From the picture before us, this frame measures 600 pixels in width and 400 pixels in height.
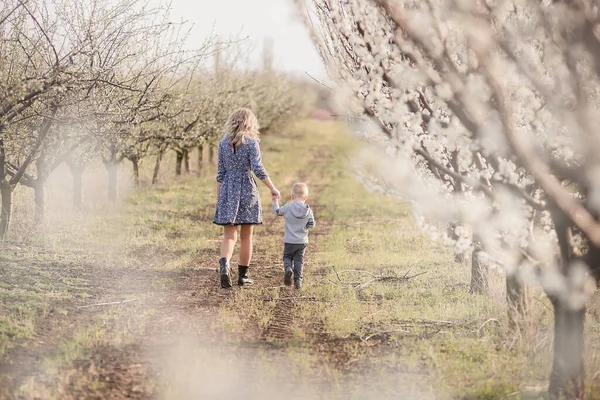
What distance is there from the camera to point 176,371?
15.3 ft

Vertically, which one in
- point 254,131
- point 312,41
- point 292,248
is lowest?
point 292,248

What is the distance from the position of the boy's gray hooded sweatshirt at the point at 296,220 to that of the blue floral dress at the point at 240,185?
34 centimetres

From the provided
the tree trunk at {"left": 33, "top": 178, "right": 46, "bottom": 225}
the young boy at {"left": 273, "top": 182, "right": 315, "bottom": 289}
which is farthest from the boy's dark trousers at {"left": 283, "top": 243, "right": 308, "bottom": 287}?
the tree trunk at {"left": 33, "top": 178, "right": 46, "bottom": 225}

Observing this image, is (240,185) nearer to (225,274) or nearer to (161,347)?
(225,274)

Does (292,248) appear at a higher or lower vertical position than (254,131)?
lower

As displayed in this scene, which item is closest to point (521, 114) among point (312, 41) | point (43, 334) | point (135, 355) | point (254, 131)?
point (312, 41)

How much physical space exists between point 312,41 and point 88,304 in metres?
3.50

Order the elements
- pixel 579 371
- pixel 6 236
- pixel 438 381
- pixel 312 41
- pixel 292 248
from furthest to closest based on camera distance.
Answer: pixel 6 236
pixel 292 248
pixel 312 41
pixel 438 381
pixel 579 371

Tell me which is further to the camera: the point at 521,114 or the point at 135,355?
the point at 521,114

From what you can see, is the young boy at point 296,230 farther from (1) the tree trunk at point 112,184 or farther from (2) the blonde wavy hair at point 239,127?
(1) the tree trunk at point 112,184

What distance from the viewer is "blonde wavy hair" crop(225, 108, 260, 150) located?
7.44 meters

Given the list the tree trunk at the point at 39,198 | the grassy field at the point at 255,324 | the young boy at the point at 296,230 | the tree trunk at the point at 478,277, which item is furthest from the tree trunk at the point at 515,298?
the tree trunk at the point at 39,198

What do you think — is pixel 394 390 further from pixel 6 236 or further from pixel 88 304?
pixel 6 236

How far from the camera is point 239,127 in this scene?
748 centimetres
